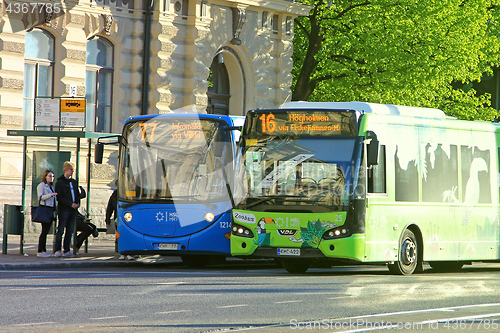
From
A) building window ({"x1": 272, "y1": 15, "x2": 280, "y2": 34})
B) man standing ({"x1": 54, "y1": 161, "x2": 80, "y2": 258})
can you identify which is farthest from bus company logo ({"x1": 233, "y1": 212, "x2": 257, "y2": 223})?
building window ({"x1": 272, "y1": 15, "x2": 280, "y2": 34})

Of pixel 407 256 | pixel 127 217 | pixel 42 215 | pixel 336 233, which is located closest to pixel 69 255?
pixel 42 215

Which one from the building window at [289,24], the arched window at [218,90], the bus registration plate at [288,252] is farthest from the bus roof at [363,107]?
the building window at [289,24]

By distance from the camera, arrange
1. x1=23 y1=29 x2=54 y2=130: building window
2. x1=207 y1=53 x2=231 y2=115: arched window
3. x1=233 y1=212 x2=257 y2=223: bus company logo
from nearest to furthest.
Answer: x1=233 y1=212 x2=257 y2=223: bus company logo < x1=23 y1=29 x2=54 y2=130: building window < x1=207 y1=53 x2=231 y2=115: arched window

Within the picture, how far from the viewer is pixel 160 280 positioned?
1409 cm

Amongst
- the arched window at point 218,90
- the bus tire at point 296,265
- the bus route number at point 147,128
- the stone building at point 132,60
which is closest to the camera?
the bus tire at point 296,265

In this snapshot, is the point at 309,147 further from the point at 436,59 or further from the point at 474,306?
the point at 436,59

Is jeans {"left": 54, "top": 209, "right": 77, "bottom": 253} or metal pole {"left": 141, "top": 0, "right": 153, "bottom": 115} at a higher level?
metal pole {"left": 141, "top": 0, "right": 153, "bottom": 115}

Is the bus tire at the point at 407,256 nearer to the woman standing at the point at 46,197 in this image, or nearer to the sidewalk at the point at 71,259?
the sidewalk at the point at 71,259

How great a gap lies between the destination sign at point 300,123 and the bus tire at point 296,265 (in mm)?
2295

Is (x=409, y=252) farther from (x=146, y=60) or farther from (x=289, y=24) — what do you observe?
(x=289, y=24)

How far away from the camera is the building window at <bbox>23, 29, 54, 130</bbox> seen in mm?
24172

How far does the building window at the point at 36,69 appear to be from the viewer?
24172 mm

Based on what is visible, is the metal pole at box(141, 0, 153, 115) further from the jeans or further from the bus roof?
the bus roof

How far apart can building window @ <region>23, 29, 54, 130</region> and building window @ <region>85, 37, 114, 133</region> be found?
4.49 ft
